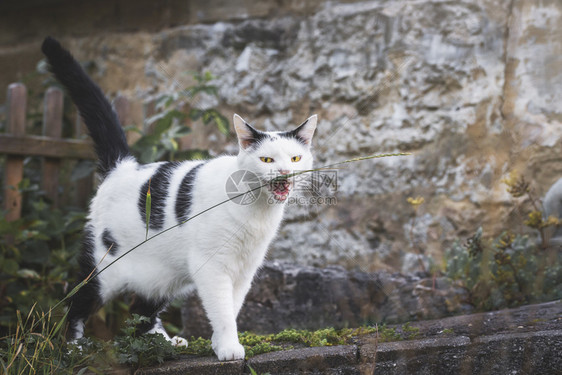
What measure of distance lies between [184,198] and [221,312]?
58 cm

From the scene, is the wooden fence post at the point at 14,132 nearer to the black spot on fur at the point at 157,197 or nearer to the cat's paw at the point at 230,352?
the black spot on fur at the point at 157,197

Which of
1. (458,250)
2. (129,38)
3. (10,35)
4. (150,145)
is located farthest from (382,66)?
(10,35)

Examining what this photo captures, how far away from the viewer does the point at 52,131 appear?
407 cm

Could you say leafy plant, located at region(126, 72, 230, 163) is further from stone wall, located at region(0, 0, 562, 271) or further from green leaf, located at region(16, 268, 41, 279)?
green leaf, located at region(16, 268, 41, 279)

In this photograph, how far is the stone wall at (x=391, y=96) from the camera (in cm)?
376

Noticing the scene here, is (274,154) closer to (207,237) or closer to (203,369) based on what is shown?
(207,237)

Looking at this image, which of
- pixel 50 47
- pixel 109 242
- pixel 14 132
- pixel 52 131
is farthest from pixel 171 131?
pixel 109 242

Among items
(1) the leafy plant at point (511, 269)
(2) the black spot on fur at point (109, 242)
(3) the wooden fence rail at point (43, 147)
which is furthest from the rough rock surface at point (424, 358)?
(3) the wooden fence rail at point (43, 147)

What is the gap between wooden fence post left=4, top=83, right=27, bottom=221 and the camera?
150 inches

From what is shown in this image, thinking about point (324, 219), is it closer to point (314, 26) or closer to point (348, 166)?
point (348, 166)

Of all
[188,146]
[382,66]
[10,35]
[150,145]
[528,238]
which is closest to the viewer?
[528,238]

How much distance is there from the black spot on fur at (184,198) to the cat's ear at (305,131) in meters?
0.54

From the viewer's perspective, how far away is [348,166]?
407 centimetres

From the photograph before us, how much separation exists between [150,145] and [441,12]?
2391 mm
